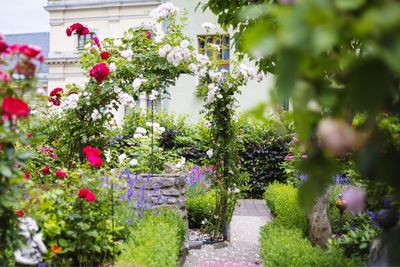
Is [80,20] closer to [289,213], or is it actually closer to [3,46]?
[289,213]

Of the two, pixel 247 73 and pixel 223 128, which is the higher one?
pixel 247 73

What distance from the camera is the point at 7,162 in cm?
240

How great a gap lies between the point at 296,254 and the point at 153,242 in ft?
3.76

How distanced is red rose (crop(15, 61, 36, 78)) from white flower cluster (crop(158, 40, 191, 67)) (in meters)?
2.82

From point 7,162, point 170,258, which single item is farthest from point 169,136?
point 7,162

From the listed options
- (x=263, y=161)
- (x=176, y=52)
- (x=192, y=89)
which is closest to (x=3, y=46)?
(x=176, y=52)

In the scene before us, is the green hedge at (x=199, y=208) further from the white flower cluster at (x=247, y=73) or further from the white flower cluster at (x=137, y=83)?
the white flower cluster at (x=137, y=83)

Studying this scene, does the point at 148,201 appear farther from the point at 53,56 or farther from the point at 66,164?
the point at 53,56

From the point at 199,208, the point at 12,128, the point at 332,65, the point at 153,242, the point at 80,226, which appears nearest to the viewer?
the point at 332,65

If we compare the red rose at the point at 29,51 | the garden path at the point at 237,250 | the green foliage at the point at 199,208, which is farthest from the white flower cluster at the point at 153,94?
the red rose at the point at 29,51

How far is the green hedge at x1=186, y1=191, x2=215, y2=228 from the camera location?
6195 millimetres

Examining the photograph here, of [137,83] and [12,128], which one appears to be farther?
[137,83]

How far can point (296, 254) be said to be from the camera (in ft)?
10.6

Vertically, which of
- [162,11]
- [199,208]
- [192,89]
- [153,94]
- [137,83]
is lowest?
[199,208]
